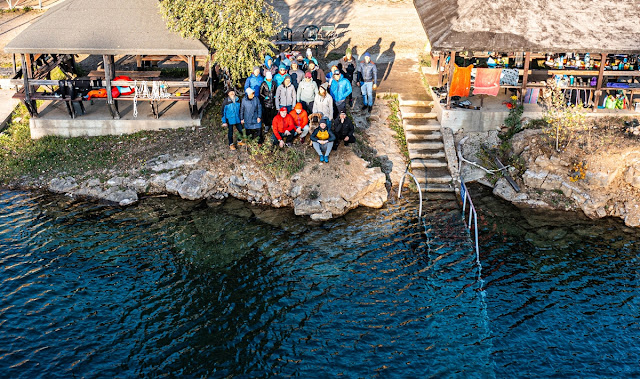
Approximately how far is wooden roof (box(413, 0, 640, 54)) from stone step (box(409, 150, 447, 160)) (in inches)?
131

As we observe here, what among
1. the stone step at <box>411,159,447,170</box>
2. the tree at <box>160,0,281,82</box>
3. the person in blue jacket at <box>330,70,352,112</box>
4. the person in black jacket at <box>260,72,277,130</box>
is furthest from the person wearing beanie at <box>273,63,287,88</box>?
the stone step at <box>411,159,447,170</box>

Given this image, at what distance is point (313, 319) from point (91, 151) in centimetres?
1061

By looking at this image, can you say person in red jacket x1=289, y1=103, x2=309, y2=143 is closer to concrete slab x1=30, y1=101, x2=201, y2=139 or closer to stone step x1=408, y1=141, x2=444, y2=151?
stone step x1=408, y1=141, x2=444, y2=151

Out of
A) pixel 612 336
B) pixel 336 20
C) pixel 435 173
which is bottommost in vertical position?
pixel 612 336

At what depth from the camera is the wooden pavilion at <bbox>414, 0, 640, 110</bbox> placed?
21328 mm

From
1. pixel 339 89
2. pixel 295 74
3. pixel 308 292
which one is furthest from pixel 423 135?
A: pixel 308 292

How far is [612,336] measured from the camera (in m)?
15.5

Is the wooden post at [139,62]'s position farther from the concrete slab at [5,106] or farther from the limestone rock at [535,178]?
the limestone rock at [535,178]

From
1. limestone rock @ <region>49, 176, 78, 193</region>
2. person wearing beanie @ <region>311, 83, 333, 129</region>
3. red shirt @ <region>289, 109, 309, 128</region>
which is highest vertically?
person wearing beanie @ <region>311, 83, 333, 129</region>

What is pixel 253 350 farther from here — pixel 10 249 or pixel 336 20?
pixel 336 20

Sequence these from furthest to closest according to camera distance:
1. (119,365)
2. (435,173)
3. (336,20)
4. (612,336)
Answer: (336,20)
(435,173)
(612,336)
(119,365)

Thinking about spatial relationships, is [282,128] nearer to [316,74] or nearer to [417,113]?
[316,74]

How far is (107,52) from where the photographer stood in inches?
849

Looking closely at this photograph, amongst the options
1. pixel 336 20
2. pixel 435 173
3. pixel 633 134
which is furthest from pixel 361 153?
pixel 336 20
